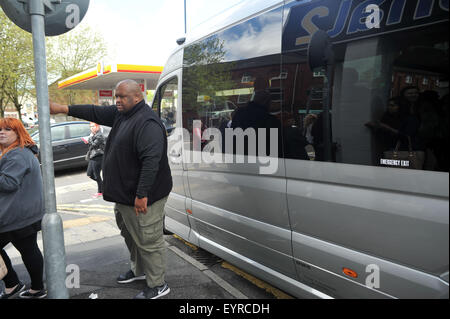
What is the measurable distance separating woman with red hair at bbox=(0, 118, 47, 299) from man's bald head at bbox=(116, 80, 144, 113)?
91 centimetres

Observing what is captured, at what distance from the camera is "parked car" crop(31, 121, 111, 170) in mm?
9466

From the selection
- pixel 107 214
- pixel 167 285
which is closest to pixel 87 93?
pixel 107 214

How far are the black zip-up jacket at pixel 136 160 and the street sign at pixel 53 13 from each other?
78 cm

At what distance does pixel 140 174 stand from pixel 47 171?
671mm

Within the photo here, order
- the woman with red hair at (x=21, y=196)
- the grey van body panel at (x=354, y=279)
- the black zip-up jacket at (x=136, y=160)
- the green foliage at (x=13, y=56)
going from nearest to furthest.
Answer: the grey van body panel at (x=354, y=279), the black zip-up jacket at (x=136, y=160), the woman with red hair at (x=21, y=196), the green foliage at (x=13, y=56)

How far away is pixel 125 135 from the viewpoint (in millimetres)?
2633

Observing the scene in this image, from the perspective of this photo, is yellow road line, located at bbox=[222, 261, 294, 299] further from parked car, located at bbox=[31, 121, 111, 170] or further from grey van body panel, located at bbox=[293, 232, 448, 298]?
parked car, located at bbox=[31, 121, 111, 170]

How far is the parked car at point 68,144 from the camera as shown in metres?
9.47

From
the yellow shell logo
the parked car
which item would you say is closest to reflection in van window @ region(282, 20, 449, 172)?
the parked car

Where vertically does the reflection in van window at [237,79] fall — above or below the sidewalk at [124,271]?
above

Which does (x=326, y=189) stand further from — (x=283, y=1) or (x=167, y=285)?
(x=167, y=285)

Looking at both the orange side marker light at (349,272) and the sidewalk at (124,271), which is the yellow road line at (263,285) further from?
the orange side marker light at (349,272)

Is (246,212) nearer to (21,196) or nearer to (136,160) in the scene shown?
(136,160)

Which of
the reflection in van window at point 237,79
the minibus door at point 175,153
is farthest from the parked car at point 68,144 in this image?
the reflection in van window at point 237,79
